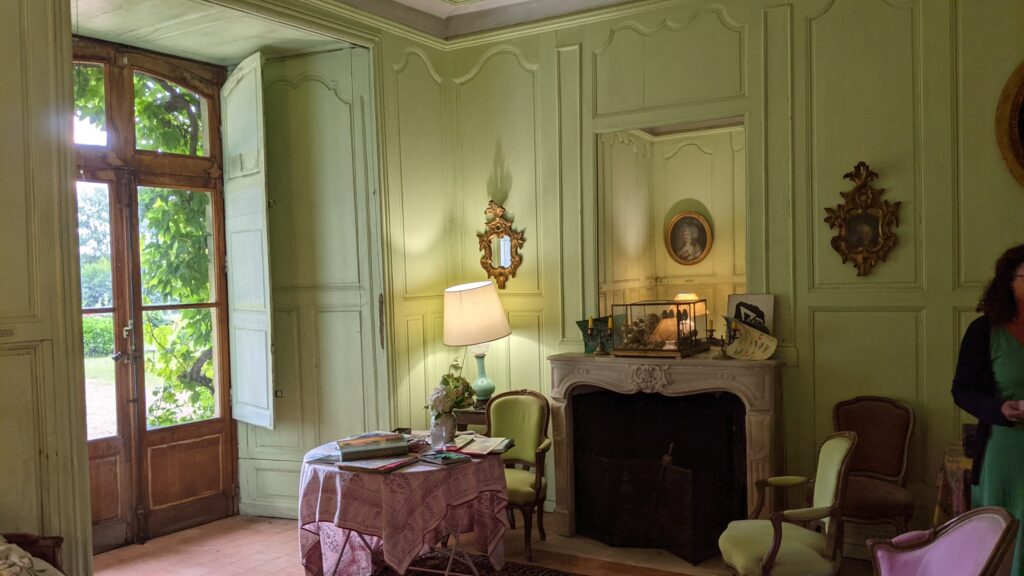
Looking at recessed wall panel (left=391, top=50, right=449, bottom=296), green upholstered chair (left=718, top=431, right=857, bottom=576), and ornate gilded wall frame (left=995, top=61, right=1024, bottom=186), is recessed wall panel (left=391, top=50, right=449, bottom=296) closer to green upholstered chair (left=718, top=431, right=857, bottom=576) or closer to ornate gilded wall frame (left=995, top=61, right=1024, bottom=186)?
green upholstered chair (left=718, top=431, right=857, bottom=576)

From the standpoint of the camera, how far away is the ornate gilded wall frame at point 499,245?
579cm

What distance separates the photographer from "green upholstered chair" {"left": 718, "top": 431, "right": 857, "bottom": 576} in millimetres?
3398

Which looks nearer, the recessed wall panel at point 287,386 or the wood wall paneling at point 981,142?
the wood wall paneling at point 981,142

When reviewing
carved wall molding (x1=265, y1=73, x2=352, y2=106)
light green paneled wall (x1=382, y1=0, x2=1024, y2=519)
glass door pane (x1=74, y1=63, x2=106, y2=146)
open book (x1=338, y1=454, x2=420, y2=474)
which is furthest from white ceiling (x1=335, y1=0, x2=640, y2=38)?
open book (x1=338, y1=454, x2=420, y2=474)

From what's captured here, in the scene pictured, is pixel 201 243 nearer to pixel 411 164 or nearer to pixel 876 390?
pixel 411 164

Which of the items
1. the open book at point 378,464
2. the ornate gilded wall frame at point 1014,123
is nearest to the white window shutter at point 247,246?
the open book at point 378,464

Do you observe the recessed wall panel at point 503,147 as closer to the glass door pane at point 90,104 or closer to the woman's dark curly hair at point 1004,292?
the glass door pane at point 90,104

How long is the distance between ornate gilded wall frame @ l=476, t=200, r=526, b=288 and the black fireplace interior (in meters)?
1.12

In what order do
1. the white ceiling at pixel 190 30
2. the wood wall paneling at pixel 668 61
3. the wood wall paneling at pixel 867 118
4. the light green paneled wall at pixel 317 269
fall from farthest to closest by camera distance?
the light green paneled wall at pixel 317 269, the wood wall paneling at pixel 668 61, the white ceiling at pixel 190 30, the wood wall paneling at pixel 867 118

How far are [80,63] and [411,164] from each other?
2.21 m

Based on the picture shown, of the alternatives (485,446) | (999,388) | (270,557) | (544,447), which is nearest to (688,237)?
(544,447)

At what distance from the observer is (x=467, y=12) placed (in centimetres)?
586

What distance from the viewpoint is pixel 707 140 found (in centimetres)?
530

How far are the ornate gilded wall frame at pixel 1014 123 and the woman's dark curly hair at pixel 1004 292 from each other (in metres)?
1.47
